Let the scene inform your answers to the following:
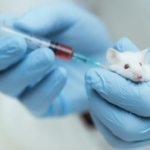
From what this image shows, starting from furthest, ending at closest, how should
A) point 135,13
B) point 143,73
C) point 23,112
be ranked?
1. point 23,112
2. point 135,13
3. point 143,73

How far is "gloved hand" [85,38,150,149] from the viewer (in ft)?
2.15

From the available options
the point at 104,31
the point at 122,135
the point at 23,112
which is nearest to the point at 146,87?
the point at 122,135

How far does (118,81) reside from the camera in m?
0.65

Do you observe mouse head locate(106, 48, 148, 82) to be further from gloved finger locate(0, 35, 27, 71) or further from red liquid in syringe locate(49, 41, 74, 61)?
gloved finger locate(0, 35, 27, 71)

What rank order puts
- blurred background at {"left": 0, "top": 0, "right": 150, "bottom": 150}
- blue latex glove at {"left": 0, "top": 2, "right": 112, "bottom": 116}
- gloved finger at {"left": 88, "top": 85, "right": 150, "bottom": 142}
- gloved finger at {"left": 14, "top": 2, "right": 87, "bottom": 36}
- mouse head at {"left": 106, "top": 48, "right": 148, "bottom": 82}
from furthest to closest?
blurred background at {"left": 0, "top": 0, "right": 150, "bottom": 150} → gloved finger at {"left": 14, "top": 2, "right": 87, "bottom": 36} → blue latex glove at {"left": 0, "top": 2, "right": 112, "bottom": 116} → gloved finger at {"left": 88, "top": 85, "right": 150, "bottom": 142} → mouse head at {"left": 106, "top": 48, "right": 148, "bottom": 82}

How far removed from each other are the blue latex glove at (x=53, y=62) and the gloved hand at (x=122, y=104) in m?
0.24

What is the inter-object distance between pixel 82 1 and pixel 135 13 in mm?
752

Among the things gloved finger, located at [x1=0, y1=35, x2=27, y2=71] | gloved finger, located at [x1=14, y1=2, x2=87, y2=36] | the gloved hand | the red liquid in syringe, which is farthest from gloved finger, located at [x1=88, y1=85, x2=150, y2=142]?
gloved finger, located at [x1=14, y1=2, x2=87, y2=36]

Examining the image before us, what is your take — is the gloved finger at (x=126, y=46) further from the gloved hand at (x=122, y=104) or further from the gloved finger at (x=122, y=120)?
the gloved finger at (x=122, y=120)

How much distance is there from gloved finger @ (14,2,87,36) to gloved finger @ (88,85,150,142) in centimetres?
49

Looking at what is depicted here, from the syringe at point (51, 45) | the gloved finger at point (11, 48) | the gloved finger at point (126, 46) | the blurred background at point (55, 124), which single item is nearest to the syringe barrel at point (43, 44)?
the syringe at point (51, 45)

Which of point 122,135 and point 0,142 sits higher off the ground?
point 122,135

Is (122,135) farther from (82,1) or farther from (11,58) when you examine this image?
(82,1)

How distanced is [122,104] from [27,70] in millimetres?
452
